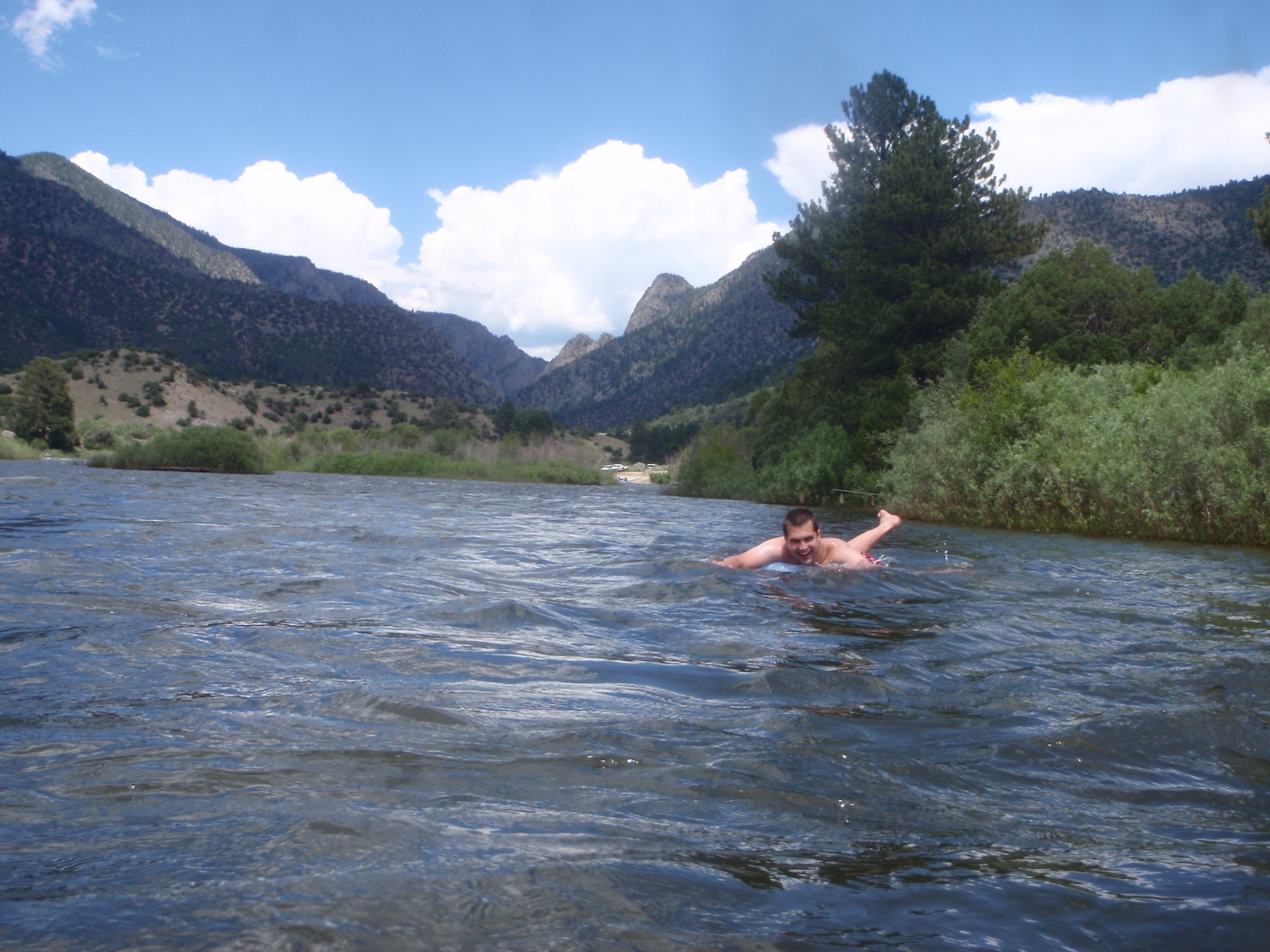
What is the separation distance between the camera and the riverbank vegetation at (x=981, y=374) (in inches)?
558

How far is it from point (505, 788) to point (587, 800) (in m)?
0.27

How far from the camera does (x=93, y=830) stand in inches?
91.1

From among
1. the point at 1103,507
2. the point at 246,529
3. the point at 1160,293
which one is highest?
the point at 1160,293

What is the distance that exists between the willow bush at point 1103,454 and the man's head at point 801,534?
7.66m

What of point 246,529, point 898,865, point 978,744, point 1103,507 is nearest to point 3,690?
point 898,865

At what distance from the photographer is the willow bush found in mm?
13250

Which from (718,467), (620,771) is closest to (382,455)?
(718,467)

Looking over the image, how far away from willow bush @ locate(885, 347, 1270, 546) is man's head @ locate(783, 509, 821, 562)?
766cm

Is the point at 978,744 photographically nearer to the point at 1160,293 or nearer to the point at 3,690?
the point at 3,690

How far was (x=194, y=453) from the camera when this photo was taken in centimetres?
3991

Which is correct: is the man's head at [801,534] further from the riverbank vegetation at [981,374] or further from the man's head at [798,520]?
the riverbank vegetation at [981,374]

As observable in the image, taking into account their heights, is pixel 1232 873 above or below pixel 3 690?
above

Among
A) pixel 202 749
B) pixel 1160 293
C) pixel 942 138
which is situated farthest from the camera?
pixel 942 138

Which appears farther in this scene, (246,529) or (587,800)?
(246,529)
